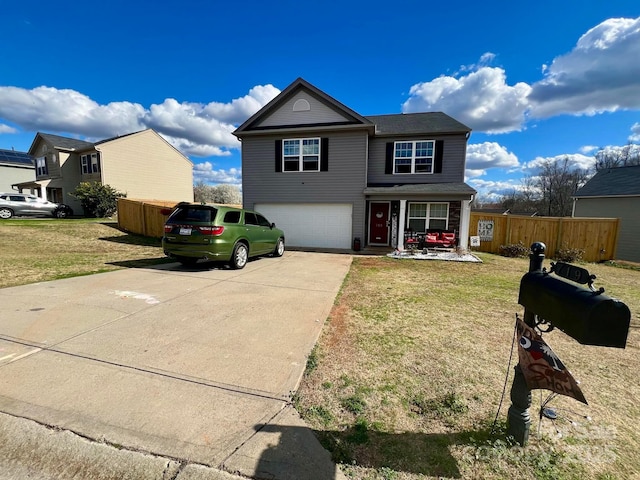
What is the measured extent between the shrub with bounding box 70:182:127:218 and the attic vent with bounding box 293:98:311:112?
14757 mm

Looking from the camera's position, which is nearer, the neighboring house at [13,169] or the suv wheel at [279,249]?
the suv wheel at [279,249]

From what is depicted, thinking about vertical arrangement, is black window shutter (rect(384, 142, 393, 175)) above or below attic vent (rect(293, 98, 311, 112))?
below

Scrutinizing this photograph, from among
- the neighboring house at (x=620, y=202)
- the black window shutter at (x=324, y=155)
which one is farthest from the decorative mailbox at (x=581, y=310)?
the neighboring house at (x=620, y=202)

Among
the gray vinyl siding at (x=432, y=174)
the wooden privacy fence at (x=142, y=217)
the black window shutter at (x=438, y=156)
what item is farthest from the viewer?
the wooden privacy fence at (x=142, y=217)

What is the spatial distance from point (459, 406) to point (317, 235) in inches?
454

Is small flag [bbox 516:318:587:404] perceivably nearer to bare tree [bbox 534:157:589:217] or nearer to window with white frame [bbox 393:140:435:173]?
window with white frame [bbox 393:140:435:173]

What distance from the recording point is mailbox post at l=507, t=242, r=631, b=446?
159 cm

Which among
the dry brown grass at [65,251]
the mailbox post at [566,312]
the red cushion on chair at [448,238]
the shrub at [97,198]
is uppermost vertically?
the shrub at [97,198]

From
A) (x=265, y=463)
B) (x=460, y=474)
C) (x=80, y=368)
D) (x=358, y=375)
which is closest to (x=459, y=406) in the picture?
(x=460, y=474)

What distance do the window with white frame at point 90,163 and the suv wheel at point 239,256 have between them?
2132 centimetres

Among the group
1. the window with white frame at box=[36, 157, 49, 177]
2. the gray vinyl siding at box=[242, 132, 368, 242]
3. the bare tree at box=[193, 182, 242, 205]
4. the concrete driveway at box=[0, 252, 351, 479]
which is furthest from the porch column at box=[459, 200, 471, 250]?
the bare tree at box=[193, 182, 242, 205]

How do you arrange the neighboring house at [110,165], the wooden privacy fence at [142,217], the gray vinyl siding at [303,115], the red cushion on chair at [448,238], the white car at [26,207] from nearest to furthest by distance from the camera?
the red cushion on chair at [448,238]
the gray vinyl siding at [303,115]
the wooden privacy fence at [142,217]
the white car at [26,207]
the neighboring house at [110,165]

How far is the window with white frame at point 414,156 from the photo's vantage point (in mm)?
13234

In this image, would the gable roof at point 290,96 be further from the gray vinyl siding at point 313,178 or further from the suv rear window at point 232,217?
the suv rear window at point 232,217
